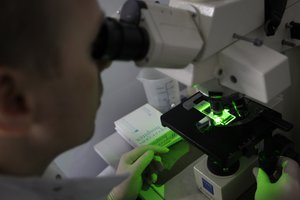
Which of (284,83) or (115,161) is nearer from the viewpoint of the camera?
(284,83)

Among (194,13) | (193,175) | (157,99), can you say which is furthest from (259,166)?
(157,99)

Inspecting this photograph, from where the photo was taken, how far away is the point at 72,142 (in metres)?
0.58

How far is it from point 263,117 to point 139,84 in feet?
2.82

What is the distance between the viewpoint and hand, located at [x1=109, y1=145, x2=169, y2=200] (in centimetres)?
109

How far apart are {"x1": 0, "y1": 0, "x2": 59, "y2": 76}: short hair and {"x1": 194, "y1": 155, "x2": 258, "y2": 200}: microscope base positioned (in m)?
0.66

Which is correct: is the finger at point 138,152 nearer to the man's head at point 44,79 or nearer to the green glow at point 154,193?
the green glow at point 154,193

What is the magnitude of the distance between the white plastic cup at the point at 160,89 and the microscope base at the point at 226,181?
486 millimetres

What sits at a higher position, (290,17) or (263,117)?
(290,17)

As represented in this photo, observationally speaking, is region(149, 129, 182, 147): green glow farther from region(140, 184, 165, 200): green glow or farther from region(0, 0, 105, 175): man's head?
region(0, 0, 105, 175): man's head

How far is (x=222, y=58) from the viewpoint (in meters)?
0.70

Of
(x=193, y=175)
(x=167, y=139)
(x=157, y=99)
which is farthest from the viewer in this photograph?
(x=157, y=99)

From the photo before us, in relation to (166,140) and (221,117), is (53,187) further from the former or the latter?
(166,140)

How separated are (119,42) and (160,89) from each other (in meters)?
0.90

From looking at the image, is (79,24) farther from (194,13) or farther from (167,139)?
(167,139)
